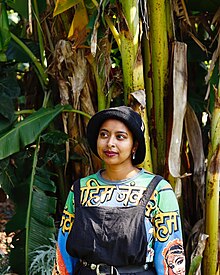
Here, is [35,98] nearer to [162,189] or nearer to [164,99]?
[164,99]

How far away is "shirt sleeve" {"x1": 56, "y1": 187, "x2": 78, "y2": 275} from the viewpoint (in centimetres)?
203

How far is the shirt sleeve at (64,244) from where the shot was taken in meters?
2.03

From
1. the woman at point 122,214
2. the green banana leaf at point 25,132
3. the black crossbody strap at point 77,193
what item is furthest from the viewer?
the green banana leaf at point 25,132


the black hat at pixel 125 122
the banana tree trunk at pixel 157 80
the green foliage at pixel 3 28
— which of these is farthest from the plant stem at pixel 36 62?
the black hat at pixel 125 122

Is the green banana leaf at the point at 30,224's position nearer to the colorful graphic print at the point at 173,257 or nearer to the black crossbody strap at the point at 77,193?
the black crossbody strap at the point at 77,193

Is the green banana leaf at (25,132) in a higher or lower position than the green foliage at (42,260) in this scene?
higher

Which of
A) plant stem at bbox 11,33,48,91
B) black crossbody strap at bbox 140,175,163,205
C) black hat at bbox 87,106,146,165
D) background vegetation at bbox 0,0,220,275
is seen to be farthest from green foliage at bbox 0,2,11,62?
black crossbody strap at bbox 140,175,163,205

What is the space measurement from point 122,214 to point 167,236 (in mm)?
164

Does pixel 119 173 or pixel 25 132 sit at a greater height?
pixel 25 132

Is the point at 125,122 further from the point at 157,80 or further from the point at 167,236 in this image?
the point at 157,80

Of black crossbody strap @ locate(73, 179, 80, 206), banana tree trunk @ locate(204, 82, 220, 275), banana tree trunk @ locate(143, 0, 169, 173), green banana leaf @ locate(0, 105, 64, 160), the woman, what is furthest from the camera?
green banana leaf @ locate(0, 105, 64, 160)

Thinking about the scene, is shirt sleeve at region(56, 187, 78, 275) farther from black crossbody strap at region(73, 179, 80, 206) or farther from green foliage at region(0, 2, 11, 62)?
green foliage at region(0, 2, 11, 62)

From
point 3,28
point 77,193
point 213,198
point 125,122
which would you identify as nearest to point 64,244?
point 77,193

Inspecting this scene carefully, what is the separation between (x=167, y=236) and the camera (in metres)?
1.89
